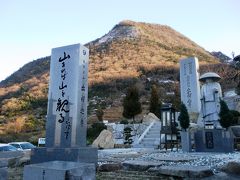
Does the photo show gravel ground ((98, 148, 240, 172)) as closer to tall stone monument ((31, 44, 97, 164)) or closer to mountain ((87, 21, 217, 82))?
tall stone monument ((31, 44, 97, 164))

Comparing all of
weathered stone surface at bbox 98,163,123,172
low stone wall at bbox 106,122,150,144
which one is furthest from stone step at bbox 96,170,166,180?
low stone wall at bbox 106,122,150,144

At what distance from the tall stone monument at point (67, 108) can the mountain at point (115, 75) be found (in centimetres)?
1174

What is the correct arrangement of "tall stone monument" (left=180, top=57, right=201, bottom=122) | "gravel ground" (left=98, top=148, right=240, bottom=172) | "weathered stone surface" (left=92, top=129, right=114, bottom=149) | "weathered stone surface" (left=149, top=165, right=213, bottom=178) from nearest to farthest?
"weathered stone surface" (left=149, top=165, right=213, bottom=178) < "gravel ground" (left=98, top=148, right=240, bottom=172) < "weathered stone surface" (left=92, top=129, right=114, bottom=149) < "tall stone monument" (left=180, top=57, right=201, bottom=122)

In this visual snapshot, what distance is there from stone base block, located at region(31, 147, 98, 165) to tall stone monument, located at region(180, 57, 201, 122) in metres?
17.1

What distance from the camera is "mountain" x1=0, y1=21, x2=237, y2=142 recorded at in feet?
120

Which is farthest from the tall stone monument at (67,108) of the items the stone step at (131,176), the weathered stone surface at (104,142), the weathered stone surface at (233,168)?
the weathered stone surface at (104,142)

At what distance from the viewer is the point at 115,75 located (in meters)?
54.3

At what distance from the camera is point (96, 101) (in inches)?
1645

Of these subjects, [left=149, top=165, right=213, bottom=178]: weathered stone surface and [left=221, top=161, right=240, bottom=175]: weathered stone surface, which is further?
[left=221, top=161, right=240, bottom=175]: weathered stone surface

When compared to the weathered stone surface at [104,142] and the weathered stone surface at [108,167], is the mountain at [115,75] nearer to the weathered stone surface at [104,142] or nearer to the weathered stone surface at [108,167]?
the weathered stone surface at [104,142]

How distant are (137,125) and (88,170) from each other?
16894mm

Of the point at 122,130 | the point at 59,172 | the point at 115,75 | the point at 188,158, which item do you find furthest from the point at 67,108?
the point at 115,75

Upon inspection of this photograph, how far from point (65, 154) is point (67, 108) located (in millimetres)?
Answer: 1355

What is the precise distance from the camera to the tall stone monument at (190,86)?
24.0 meters
